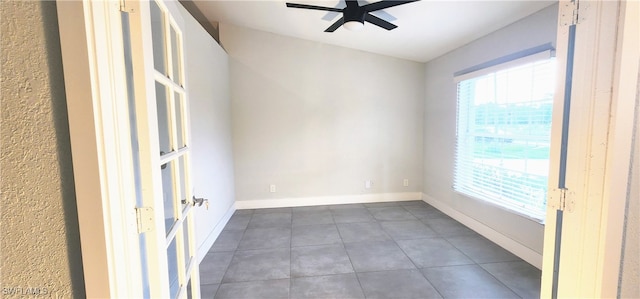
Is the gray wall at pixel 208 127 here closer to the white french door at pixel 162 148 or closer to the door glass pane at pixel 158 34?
the white french door at pixel 162 148

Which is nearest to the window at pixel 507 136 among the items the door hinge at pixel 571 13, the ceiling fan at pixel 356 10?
the ceiling fan at pixel 356 10

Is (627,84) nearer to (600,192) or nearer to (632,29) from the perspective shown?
(632,29)

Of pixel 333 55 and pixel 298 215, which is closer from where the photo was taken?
pixel 298 215

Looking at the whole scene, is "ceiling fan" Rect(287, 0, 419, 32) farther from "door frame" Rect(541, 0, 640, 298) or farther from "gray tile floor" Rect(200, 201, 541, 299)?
"gray tile floor" Rect(200, 201, 541, 299)

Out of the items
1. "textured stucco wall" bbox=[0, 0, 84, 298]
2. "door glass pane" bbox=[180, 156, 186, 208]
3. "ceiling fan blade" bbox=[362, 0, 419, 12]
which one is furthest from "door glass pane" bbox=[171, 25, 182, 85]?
"ceiling fan blade" bbox=[362, 0, 419, 12]

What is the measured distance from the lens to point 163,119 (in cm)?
118

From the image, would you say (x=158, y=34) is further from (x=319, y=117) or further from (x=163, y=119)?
(x=319, y=117)

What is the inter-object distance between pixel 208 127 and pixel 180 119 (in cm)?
146

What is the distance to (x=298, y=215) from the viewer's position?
3664mm

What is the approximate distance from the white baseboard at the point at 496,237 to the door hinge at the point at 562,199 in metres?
1.85

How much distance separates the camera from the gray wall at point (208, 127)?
2395 millimetres

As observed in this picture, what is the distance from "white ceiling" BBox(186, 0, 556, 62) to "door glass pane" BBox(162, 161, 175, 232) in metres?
2.24

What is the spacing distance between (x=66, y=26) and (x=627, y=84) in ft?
5.10

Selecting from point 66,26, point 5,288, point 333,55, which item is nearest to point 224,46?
point 333,55
